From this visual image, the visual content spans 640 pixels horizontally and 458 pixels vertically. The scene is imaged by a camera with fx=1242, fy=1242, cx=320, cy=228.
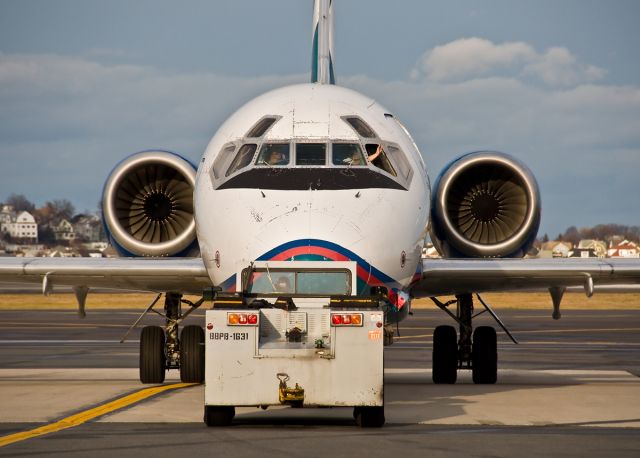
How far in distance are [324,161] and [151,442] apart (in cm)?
465

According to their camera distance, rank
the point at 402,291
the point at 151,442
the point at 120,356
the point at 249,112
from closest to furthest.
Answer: the point at 151,442 < the point at 402,291 < the point at 249,112 < the point at 120,356

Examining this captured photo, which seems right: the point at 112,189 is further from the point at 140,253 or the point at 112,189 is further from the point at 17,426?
the point at 17,426

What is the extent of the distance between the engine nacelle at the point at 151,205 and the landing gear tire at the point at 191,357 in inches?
82.5

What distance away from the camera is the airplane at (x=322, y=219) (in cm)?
1361

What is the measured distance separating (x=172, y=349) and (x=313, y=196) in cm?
604

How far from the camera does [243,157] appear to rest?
14.8 m

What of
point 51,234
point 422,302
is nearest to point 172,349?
point 422,302

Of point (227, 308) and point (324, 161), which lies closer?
point (227, 308)

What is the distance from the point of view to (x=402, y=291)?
14664 millimetres

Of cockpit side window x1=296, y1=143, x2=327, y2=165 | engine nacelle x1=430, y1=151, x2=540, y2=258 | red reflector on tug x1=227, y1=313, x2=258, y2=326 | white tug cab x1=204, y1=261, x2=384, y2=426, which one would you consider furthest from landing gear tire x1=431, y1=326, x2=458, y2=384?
red reflector on tug x1=227, y1=313, x2=258, y2=326

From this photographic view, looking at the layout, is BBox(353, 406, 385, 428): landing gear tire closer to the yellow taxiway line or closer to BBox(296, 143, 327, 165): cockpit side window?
the yellow taxiway line

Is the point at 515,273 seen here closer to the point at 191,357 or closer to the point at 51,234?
the point at 191,357

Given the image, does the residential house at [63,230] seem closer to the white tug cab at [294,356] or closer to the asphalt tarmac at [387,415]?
the asphalt tarmac at [387,415]

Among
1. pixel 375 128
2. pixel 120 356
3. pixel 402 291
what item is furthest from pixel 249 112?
pixel 120 356
